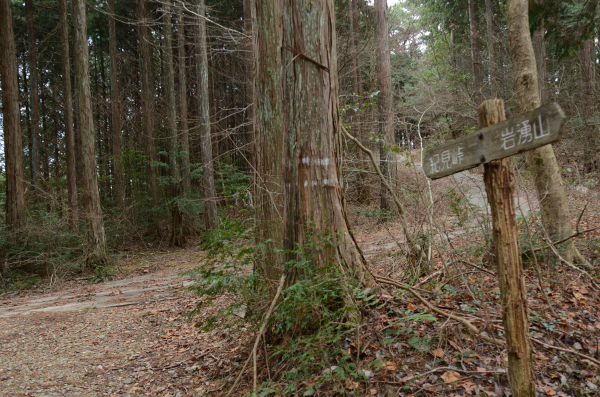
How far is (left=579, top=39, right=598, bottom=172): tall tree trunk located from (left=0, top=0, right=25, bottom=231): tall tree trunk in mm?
15708

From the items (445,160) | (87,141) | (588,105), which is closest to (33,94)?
(87,141)

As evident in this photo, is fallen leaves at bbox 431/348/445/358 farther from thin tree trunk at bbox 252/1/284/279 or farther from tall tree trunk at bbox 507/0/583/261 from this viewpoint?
Answer: tall tree trunk at bbox 507/0/583/261

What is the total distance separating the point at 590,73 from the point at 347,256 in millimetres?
13628

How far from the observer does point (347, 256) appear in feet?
13.0

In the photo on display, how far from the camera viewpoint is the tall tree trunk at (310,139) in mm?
3984

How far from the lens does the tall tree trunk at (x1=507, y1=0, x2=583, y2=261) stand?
5.14m

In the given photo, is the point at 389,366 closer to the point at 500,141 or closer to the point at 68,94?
the point at 500,141

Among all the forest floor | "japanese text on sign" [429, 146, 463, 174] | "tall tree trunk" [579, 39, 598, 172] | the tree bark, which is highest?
"tall tree trunk" [579, 39, 598, 172]

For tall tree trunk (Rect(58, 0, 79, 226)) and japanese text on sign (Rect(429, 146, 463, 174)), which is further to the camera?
tall tree trunk (Rect(58, 0, 79, 226))

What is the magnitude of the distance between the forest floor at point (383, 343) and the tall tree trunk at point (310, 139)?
82 centimetres

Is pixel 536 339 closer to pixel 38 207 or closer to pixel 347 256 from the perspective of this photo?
pixel 347 256

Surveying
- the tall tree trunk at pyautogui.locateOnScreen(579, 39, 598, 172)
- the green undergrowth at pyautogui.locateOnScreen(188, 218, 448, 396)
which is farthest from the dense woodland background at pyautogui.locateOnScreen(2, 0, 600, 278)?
the green undergrowth at pyautogui.locateOnScreen(188, 218, 448, 396)

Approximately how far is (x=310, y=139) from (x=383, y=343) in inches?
80.6

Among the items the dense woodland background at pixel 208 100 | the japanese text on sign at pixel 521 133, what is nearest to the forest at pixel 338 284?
the japanese text on sign at pixel 521 133
